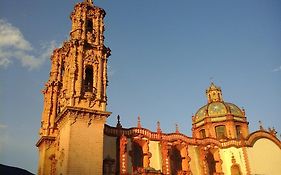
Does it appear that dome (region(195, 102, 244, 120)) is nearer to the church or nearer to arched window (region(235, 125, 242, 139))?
the church

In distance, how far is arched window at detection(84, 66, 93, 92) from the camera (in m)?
30.3

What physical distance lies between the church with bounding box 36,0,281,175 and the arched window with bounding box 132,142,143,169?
58 mm

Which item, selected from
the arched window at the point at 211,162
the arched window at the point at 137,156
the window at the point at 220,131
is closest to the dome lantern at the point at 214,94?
the window at the point at 220,131

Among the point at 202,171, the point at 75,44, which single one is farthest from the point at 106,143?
the point at 202,171

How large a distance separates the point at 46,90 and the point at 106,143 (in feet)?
39.0

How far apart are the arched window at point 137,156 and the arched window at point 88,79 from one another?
7.54 m

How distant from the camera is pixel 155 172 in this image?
1165 inches

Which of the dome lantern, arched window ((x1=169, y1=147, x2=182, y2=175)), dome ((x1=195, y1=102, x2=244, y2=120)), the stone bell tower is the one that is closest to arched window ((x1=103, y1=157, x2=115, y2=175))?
the stone bell tower

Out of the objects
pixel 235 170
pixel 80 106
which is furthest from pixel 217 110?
pixel 80 106

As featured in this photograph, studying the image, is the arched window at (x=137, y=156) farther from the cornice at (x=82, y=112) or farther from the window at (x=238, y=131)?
the window at (x=238, y=131)

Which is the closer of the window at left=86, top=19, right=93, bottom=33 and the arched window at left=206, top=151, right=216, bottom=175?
the window at left=86, top=19, right=93, bottom=33

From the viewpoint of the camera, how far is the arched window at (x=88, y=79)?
30344 millimetres

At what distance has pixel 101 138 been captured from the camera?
28.1 m

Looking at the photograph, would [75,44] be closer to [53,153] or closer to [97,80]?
[97,80]
